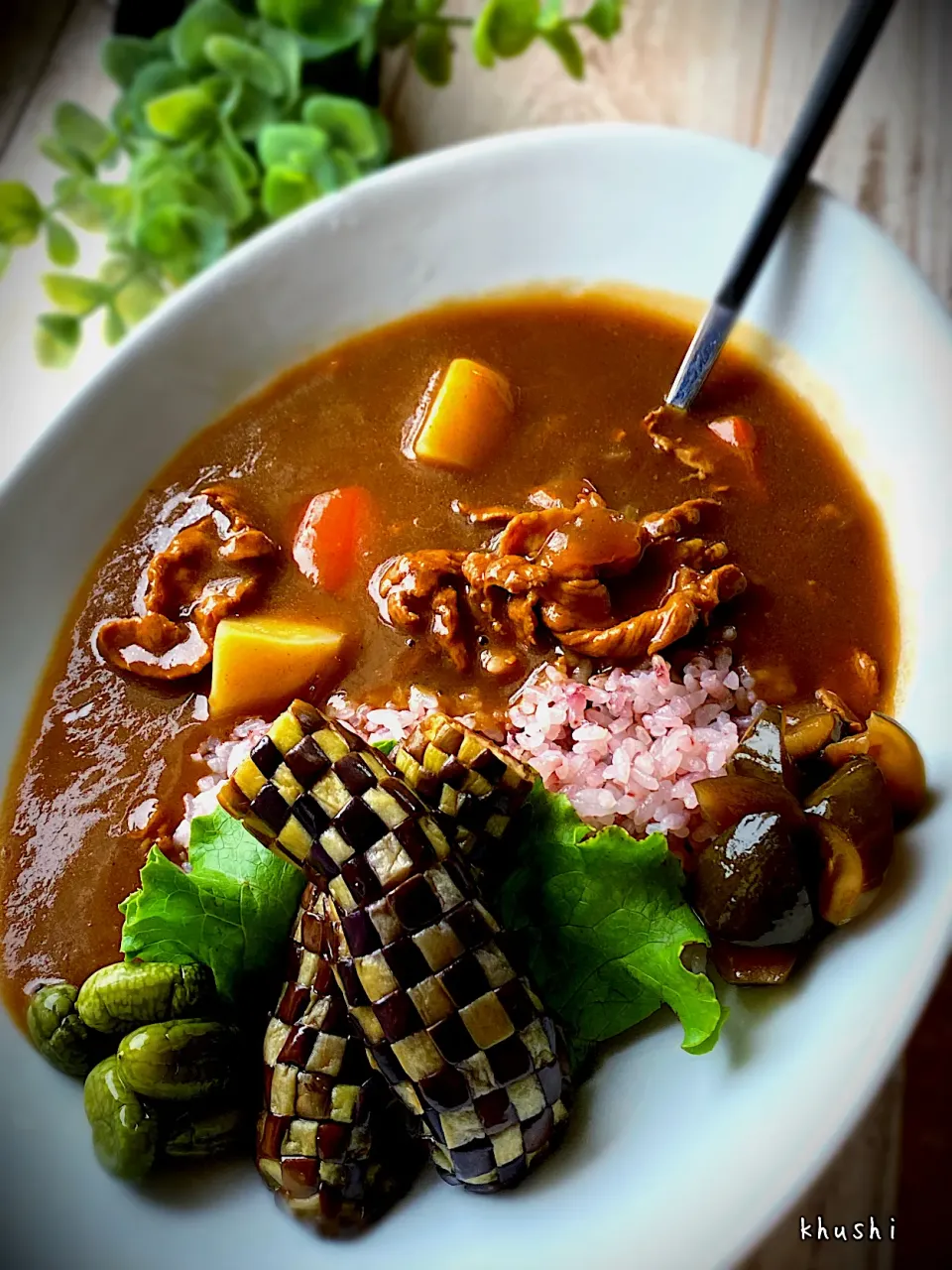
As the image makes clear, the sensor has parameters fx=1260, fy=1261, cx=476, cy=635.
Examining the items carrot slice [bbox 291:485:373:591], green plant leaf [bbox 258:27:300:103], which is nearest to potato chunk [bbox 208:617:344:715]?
carrot slice [bbox 291:485:373:591]

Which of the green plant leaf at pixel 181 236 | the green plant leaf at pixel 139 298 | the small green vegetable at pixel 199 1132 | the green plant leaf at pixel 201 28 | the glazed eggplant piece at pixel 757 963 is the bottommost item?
the small green vegetable at pixel 199 1132

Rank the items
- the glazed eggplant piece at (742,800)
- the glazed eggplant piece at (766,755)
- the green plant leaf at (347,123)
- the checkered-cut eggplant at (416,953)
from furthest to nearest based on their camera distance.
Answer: the green plant leaf at (347,123), the glazed eggplant piece at (766,755), the glazed eggplant piece at (742,800), the checkered-cut eggplant at (416,953)

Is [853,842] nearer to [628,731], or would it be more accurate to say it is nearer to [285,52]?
[628,731]

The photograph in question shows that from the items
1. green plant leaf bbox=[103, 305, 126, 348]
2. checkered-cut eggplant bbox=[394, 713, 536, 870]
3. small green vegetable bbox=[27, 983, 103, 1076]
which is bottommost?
small green vegetable bbox=[27, 983, 103, 1076]

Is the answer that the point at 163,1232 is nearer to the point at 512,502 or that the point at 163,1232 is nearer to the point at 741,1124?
the point at 741,1124

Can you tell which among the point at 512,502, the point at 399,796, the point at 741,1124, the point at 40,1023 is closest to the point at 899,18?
the point at 512,502

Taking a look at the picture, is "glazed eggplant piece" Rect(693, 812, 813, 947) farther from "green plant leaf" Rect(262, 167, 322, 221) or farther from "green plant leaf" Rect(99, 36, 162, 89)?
"green plant leaf" Rect(99, 36, 162, 89)

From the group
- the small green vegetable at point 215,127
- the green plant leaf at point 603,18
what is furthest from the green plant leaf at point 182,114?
the green plant leaf at point 603,18

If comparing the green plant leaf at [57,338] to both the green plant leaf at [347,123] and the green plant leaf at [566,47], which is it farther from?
the green plant leaf at [566,47]
